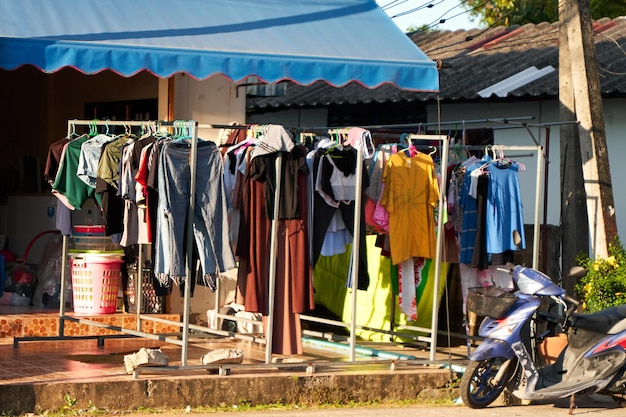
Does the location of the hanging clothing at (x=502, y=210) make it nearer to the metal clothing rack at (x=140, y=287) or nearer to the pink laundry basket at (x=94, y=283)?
the metal clothing rack at (x=140, y=287)

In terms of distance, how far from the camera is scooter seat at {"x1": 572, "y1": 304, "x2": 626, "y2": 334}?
9.39 m

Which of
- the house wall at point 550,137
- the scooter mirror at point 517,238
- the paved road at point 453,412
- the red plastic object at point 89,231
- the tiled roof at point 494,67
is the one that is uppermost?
the tiled roof at point 494,67

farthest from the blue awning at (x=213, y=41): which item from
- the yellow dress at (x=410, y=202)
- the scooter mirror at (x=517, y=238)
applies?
the scooter mirror at (x=517, y=238)

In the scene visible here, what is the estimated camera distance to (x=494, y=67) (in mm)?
17719

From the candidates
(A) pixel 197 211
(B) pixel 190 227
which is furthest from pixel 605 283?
(B) pixel 190 227

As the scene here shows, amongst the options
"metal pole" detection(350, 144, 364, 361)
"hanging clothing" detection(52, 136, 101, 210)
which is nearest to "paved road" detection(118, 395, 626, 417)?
"metal pole" detection(350, 144, 364, 361)

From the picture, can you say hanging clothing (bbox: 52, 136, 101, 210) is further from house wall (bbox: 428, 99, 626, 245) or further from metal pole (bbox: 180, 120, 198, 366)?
house wall (bbox: 428, 99, 626, 245)

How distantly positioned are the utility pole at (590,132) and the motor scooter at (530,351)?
192 centimetres

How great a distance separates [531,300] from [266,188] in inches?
93.9

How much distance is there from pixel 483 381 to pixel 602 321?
1.21 m

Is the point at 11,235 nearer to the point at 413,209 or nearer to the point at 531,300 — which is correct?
the point at 413,209

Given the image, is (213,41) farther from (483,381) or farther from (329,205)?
(483,381)

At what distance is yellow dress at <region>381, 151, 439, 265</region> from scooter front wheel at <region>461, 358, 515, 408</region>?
134cm

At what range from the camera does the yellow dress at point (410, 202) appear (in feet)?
32.0
